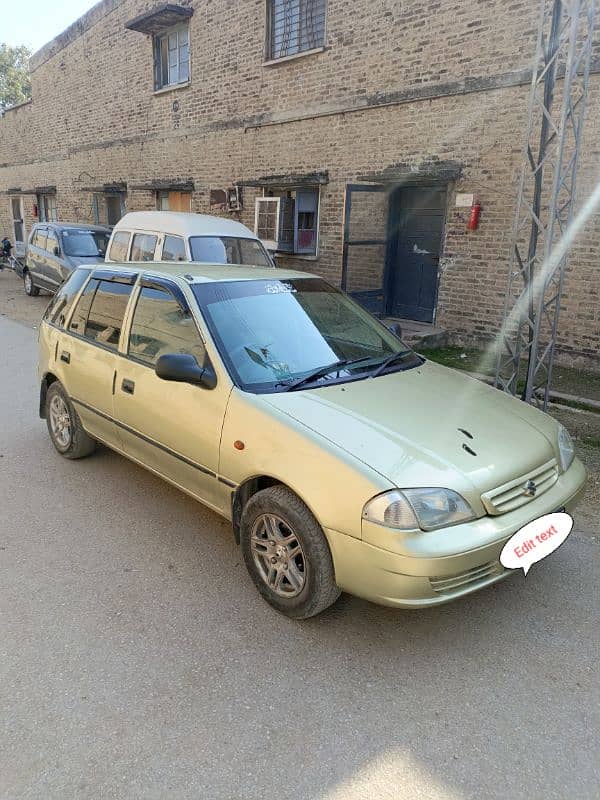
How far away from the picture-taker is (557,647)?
2.78m

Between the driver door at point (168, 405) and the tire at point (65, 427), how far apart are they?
0.83m

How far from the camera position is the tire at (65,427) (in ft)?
15.3

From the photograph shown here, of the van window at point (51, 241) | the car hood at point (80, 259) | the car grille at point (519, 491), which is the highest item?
the van window at point (51, 241)

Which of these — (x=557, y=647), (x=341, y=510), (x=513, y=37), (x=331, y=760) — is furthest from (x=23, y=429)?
(x=513, y=37)

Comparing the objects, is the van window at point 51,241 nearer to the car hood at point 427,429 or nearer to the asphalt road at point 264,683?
the asphalt road at point 264,683

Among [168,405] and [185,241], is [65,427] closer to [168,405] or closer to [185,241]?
[168,405]

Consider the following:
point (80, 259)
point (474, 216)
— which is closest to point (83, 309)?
point (474, 216)

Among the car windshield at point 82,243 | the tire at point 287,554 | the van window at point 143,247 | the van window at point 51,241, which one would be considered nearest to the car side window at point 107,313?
the tire at point 287,554

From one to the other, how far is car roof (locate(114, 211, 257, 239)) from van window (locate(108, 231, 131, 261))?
13cm

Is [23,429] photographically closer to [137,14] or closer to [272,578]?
[272,578]

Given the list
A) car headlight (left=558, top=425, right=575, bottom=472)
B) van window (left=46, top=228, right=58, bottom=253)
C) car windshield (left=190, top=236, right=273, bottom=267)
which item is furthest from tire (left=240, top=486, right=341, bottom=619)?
van window (left=46, top=228, right=58, bottom=253)

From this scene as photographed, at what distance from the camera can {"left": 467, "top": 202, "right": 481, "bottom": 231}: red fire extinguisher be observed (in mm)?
8539

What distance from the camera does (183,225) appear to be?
29.2 feet

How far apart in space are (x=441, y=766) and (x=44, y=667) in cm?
174
